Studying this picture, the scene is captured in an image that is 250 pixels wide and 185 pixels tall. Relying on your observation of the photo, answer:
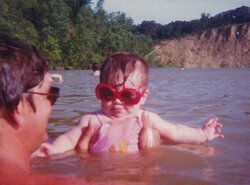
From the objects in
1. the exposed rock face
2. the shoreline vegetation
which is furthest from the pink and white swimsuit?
the exposed rock face

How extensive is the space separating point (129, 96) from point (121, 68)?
0.23 m

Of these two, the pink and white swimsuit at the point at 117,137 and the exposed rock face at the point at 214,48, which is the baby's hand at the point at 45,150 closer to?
the pink and white swimsuit at the point at 117,137

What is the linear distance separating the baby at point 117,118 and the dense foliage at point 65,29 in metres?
32.2

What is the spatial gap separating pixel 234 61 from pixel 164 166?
8412cm

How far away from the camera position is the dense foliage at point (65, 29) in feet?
129

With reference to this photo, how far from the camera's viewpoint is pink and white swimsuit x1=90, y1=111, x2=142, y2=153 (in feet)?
10.5

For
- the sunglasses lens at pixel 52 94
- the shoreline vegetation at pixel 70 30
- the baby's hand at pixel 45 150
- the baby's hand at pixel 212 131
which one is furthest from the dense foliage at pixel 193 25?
Answer: the sunglasses lens at pixel 52 94

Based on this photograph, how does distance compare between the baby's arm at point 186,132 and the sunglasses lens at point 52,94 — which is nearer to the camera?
the sunglasses lens at point 52,94

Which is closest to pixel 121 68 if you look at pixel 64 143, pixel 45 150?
pixel 64 143

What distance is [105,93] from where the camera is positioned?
3178 millimetres

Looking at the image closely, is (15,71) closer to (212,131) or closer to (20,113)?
(20,113)

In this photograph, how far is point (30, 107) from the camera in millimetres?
1755

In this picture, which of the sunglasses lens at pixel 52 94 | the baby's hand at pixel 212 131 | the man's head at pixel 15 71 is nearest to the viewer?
the man's head at pixel 15 71

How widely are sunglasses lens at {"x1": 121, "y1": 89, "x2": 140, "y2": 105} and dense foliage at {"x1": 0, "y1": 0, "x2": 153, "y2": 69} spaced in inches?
1273
